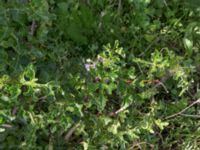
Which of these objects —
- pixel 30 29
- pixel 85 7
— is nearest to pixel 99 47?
pixel 85 7

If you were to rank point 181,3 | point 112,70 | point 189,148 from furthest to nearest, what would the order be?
point 181,3 < point 189,148 < point 112,70

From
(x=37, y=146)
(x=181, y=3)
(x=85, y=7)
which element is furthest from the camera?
(x=181, y=3)

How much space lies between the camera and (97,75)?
1.85 metres

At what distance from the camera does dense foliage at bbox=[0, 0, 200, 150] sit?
184 centimetres

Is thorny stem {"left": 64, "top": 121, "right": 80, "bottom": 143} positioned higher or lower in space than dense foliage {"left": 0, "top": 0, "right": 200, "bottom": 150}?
lower

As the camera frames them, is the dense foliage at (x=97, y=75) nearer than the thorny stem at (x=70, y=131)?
Yes

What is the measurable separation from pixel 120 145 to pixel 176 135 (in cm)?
38

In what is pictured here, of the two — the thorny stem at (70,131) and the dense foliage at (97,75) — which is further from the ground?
the dense foliage at (97,75)

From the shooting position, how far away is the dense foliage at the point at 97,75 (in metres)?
1.84

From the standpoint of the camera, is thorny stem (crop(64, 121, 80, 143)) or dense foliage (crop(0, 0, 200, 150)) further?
thorny stem (crop(64, 121, 80, 143))

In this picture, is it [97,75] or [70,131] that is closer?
[97,75]

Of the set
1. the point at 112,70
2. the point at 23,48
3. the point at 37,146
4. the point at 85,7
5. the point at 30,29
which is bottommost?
the point at 37,146

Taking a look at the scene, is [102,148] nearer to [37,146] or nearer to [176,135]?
[37,146]

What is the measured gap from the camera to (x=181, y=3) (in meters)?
2.69
